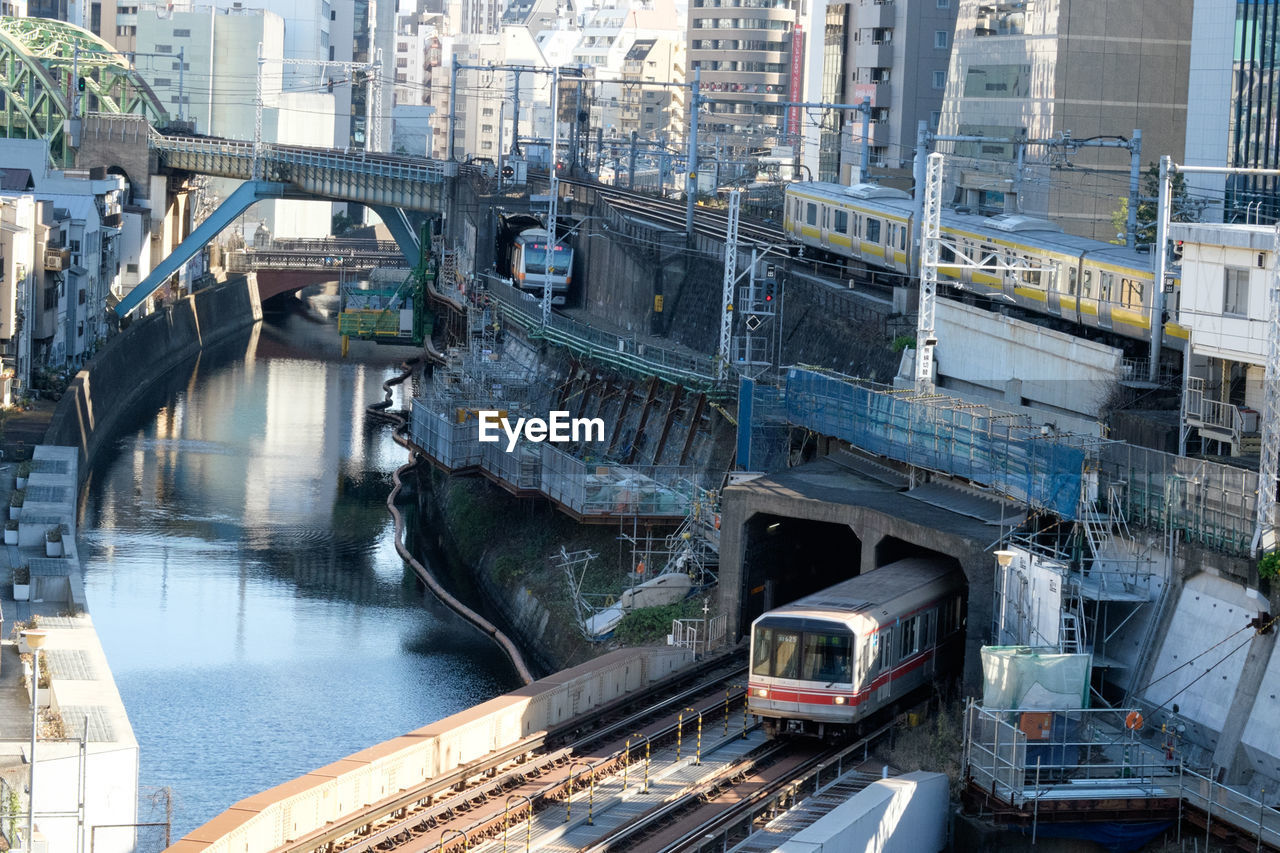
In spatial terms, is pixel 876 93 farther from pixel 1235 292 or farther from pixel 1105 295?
pixel 1235 292

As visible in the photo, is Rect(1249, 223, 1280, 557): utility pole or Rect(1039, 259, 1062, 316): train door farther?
Rect(1039, 259, 1062, 316): train door

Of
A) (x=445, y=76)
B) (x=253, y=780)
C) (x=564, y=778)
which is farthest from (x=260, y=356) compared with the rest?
(x=445, y=76)

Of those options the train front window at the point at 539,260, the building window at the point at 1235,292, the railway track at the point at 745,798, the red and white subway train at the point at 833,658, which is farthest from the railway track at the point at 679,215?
the railway track at the point at 745,798

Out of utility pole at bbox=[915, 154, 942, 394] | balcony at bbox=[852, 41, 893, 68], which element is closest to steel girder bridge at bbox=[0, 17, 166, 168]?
balcony at bbox=[852, 41, 893, 68]

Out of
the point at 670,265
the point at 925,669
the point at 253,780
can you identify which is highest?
the point at 670,265

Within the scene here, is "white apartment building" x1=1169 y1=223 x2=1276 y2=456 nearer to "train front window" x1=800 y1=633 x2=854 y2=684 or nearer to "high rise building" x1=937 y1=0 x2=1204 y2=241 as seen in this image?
"train front window" x1=800 y1=633 x2=854 y2=684

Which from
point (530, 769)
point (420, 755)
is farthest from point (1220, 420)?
point (420, 755)

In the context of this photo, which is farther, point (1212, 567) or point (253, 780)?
point (253, 780)

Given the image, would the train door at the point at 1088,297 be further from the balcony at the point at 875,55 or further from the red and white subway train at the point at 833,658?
the balcony at the point at 875,55

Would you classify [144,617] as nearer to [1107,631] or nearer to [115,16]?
[1107,631]
